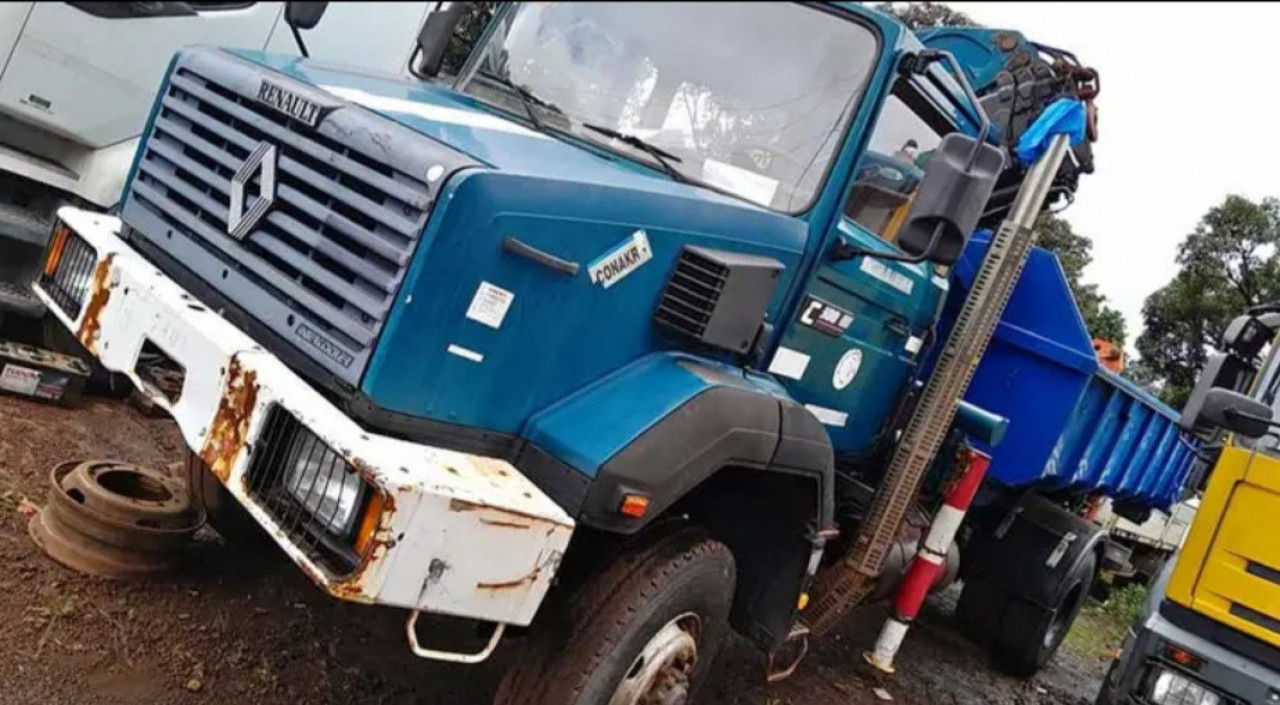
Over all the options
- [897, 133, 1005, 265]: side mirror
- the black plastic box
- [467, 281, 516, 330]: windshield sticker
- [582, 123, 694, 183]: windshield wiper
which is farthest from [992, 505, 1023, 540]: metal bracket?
the black plastic box

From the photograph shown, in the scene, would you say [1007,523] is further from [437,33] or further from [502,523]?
[502,523]

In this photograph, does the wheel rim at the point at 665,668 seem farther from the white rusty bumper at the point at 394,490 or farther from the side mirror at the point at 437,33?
the side mirror at the point at 437,33

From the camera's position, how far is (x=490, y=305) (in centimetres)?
259

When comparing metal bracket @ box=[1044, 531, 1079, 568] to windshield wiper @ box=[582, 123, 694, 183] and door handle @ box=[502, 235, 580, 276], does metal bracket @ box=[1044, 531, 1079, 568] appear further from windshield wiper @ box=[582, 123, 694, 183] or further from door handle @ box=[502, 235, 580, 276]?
door handle @ box=[502, 235, 580, 276]

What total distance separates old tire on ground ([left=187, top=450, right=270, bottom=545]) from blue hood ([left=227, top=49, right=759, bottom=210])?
5.08 ft

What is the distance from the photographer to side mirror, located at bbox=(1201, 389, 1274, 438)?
4113mm

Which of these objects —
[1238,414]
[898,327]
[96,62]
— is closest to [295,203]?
[898,327]

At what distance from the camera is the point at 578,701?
2.74 metres

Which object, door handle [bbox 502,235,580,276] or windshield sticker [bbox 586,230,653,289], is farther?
windshield sticker [bbox 586,230,653,289]

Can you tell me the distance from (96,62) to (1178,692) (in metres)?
5.67

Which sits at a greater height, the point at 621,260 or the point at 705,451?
the point at 621,260

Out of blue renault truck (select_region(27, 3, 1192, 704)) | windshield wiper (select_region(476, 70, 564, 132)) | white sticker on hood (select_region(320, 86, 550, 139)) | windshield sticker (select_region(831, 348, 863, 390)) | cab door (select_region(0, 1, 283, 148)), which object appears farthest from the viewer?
cab door (select_region(0, 1, 283, 148))

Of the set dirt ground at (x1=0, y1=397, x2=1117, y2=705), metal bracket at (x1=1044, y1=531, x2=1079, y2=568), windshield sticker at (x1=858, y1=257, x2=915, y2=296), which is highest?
windshield sticker at (x1=858, y1=257, x2=915, y2=296)

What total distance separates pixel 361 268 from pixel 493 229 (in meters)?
0.38
